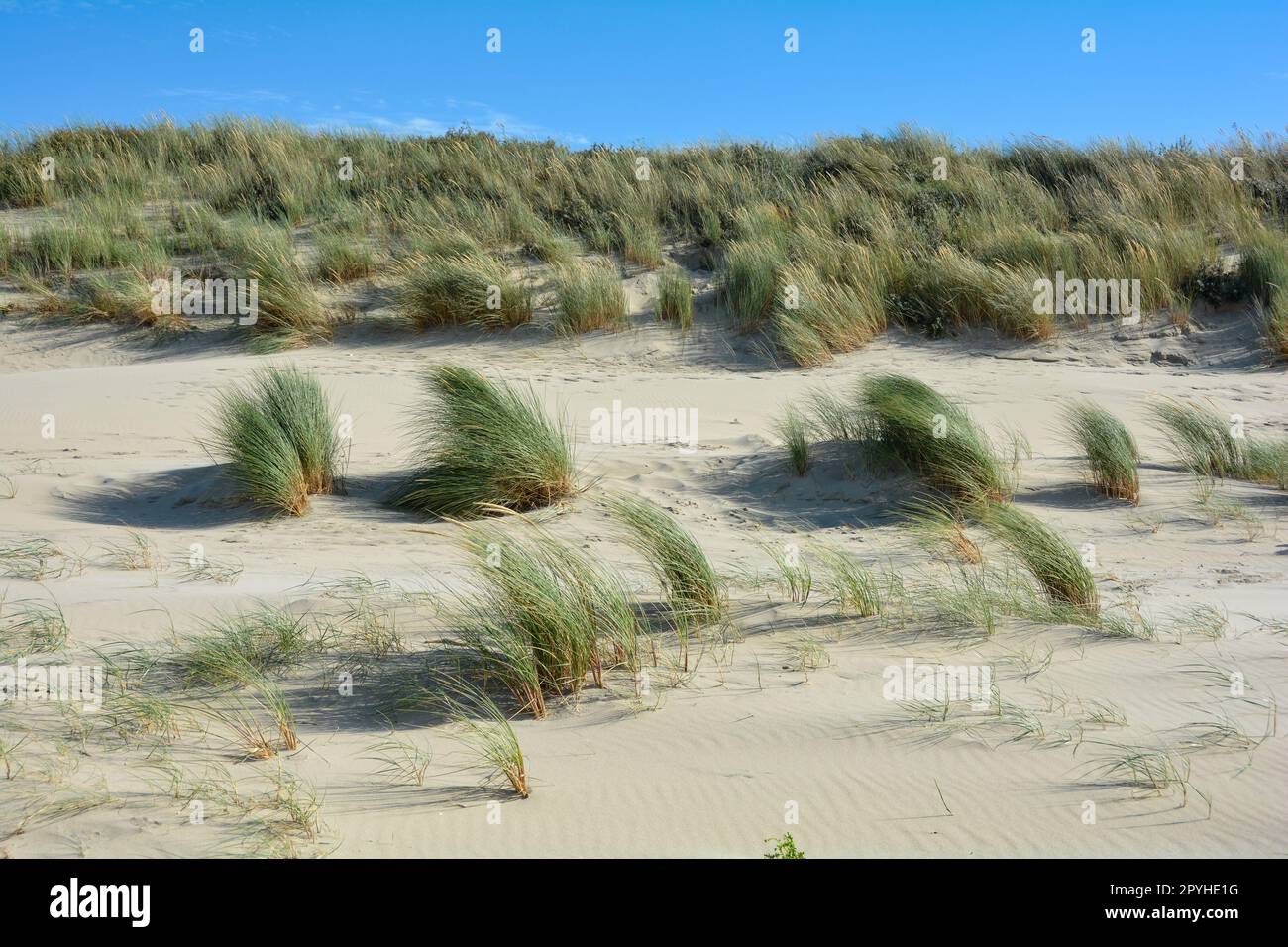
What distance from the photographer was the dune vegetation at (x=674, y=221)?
11.8 metres

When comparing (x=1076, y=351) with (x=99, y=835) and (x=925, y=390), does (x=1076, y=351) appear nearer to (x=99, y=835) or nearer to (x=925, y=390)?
(x=925, y=390)

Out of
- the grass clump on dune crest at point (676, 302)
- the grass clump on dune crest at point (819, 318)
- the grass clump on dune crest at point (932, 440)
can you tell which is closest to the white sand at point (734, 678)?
the grass clump on dune crest at point (932, 440)

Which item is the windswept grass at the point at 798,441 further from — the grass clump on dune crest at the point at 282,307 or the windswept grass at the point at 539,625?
the grass clump on dune crest at the point at 282,307

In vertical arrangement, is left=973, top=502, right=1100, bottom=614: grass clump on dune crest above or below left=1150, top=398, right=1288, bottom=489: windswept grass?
below

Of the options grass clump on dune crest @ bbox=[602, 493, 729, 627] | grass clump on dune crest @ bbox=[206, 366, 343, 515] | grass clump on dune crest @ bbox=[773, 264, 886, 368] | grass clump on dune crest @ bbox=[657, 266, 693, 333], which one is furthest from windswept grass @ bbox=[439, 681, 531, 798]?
grass clump on dune crest @ bbox=[657, 266, 693, 333]

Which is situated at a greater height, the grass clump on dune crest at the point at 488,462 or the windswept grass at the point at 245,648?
the grass clump on dune crest at the point at 488,462

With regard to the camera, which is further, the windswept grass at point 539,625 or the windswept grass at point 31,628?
the windswept grass at point 31,628

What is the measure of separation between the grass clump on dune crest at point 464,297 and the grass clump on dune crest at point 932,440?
5391 mm

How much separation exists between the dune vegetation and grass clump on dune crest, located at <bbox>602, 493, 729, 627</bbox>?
6.25m

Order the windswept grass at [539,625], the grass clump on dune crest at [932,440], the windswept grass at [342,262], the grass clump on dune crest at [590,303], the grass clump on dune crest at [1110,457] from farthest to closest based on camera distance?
the windswept grass at [342,262]
the grass clump on dune crest at [590,303]
the grass clump on dune crest at [1110,457]
the grass clump on dune crest at [932,440]
the windswept grass at [539,625]

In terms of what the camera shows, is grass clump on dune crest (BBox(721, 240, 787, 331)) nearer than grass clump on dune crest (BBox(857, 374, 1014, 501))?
No

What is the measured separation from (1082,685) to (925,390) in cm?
373

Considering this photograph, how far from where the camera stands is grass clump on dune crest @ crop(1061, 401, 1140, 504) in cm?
Result: 688

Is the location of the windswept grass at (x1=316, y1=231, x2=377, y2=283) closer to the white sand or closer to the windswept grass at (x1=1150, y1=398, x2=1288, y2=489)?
the white sand
